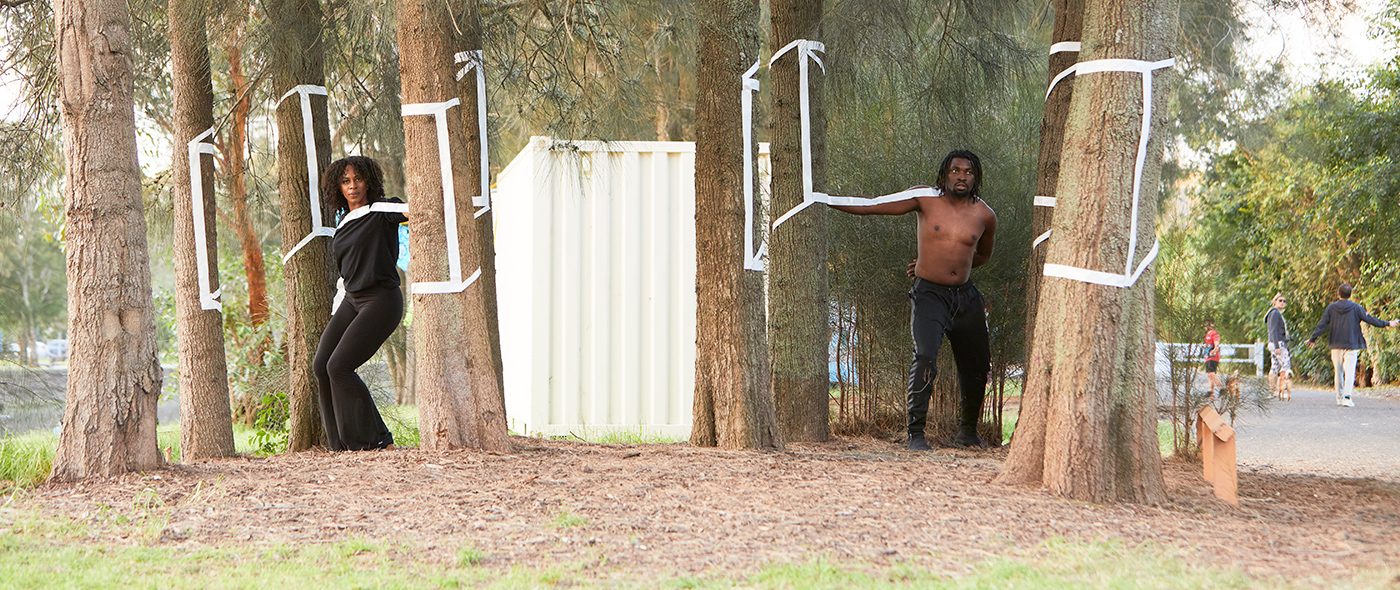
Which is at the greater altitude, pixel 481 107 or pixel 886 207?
pixel 481 107

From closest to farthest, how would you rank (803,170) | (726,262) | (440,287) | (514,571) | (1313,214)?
(514,571) → (440,287) → (726,262) → (803,170) → (1313,214)

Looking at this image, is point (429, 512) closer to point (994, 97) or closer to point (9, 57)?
point (9, 57)

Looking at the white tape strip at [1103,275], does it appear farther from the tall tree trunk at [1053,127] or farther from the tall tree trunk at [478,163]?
the tall tree trunk at [478,163]

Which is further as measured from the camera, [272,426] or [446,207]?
[272,426]

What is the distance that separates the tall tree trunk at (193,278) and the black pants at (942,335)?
3451 millimetres

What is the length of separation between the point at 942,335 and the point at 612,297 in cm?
371

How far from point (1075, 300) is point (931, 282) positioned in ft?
5.50

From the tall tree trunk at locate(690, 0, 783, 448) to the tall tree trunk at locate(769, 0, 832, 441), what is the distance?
0.59 meters

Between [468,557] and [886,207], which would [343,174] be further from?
[468,557]

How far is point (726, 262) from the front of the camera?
4988 mm

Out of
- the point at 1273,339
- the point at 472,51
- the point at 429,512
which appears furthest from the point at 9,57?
the point at 1273,339

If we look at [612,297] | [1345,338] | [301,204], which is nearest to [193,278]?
[301,204]

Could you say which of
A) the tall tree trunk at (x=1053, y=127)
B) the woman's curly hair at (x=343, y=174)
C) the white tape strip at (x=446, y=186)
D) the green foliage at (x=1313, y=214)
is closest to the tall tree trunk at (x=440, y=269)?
the white tape strip at (x=446, y=186)

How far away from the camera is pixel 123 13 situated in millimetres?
4352
